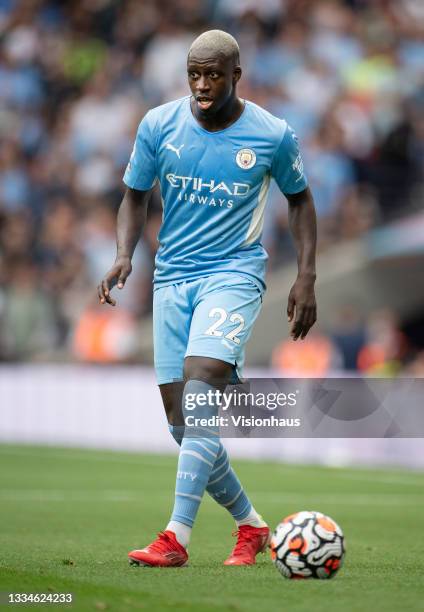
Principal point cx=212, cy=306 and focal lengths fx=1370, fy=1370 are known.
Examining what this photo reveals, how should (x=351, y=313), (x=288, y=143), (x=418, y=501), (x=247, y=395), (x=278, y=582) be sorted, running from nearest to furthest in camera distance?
(x=278, y=582)
(x=288, y=143)
(x=247, y=395)
(x=418, y=501)
(x=351, y=313)

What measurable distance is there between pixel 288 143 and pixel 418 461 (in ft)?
32.8

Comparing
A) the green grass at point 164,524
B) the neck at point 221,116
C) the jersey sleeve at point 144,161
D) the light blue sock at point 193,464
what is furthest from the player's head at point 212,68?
the green grass at point 164,524

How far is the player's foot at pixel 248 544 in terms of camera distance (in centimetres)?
709

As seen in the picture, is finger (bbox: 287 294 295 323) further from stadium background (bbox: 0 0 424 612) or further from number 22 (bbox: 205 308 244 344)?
stadium background (bbox: 0 0 424 612)

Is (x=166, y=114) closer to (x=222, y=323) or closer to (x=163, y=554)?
(x=222, y=323)

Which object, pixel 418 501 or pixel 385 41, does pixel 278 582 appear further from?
pixel 385 41

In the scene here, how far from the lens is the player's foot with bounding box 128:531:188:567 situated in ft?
21.6

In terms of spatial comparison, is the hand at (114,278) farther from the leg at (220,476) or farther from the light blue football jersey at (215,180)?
the leg at (220,476)

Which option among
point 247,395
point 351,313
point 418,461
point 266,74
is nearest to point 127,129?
point 266,74

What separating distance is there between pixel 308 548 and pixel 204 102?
2263mm

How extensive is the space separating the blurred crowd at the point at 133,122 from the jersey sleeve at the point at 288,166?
10.7 metres

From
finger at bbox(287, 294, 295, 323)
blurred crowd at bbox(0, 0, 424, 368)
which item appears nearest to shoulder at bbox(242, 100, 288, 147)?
finger at bbox(287, 294, 295, 323)

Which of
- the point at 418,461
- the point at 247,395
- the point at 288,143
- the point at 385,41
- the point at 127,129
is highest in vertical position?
the point at 385,41

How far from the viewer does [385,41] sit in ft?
69.1
